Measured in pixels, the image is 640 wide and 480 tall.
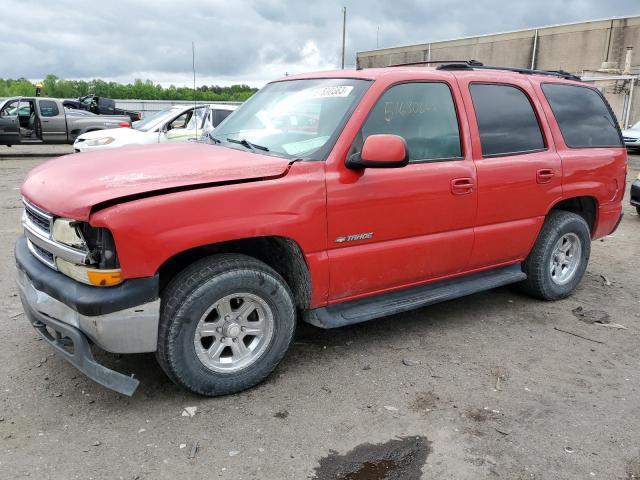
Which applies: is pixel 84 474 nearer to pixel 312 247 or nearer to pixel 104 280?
pixel 104 280

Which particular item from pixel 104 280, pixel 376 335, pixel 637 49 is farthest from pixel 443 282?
pixel 637 49

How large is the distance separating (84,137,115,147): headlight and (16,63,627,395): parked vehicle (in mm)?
7917

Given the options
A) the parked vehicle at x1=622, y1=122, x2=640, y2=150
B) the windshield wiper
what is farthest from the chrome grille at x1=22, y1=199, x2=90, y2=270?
the parked vehicle at x1=622, y1=122, x2=640, y2=150

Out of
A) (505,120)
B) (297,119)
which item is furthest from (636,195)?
(297,119)

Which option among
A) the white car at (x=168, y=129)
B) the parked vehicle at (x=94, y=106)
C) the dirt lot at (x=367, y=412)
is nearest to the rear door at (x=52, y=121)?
the white car at (x=168, y=129)

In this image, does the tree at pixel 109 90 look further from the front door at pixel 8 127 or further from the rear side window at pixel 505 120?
the rear side window at pixel 505 120

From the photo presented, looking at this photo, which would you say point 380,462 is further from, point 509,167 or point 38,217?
point 509,167

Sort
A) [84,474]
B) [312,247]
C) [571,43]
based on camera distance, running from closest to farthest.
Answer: [84,474] → [312,247] → [571,43]

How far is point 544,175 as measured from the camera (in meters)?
4.49

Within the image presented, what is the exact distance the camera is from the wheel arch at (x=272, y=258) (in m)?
3.22

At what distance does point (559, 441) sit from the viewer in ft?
9.61

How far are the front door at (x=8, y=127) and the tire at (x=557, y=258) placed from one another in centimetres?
1542

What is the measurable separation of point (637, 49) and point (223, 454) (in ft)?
143

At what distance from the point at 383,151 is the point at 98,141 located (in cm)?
978
